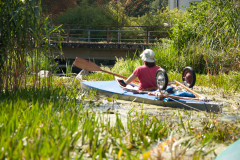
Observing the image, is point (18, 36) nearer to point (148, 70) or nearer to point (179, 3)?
point (148, 70)

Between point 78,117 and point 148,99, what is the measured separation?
89.2 inches

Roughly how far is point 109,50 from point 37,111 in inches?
639

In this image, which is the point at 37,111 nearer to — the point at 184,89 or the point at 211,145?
the point at 211,145

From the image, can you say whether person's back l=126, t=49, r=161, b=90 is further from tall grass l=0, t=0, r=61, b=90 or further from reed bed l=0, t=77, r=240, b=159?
reed bed l=0, t=77, r=240, b=159

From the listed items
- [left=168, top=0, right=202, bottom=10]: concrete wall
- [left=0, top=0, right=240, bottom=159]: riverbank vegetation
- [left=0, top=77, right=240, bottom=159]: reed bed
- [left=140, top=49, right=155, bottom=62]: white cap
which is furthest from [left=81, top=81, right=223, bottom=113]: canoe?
[left=168, top=0, right=202, bottom=10]: concrete wall

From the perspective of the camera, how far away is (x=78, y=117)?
14.7 ft

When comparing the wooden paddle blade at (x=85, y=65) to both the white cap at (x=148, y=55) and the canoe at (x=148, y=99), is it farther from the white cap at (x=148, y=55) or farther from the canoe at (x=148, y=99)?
the white cap at (x=148, y=55)

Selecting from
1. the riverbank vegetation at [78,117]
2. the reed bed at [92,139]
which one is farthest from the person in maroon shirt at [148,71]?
the reed bed at [92,139]

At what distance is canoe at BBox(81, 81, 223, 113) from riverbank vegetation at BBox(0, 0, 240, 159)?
138 millimetres

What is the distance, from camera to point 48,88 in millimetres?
6734

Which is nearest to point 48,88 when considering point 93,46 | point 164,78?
point 164,78

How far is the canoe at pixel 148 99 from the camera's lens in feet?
19.2

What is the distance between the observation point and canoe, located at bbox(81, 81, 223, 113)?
5.84m

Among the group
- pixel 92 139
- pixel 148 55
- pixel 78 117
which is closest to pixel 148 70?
pixel 148 55
